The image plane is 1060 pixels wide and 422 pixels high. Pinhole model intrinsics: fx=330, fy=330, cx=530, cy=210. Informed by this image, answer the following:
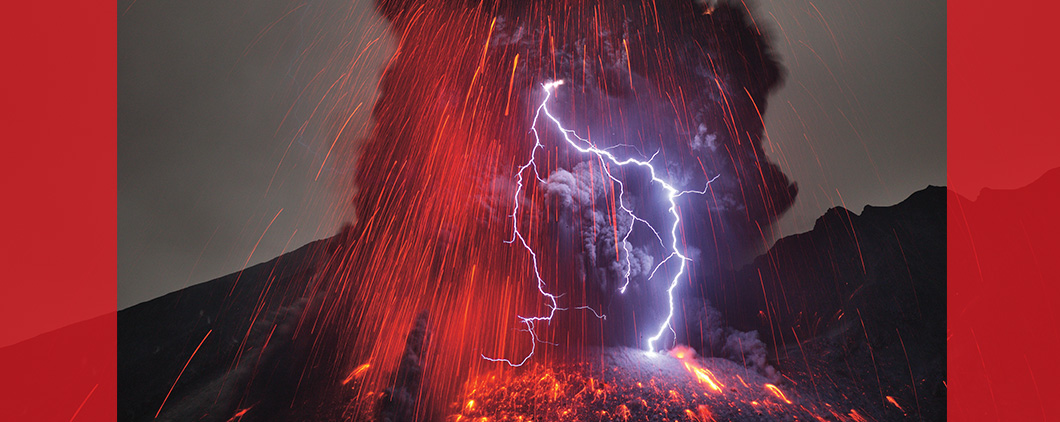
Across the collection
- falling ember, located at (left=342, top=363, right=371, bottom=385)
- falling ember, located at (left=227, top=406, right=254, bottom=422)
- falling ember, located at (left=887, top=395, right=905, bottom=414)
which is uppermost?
falling ember, located at (left=342, top=363, right=371, bottom=385)

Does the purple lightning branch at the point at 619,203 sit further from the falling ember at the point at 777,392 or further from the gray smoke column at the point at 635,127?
the falling ember at the point at 777,392

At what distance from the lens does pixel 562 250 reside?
27.1 feet

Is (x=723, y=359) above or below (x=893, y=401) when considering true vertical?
above

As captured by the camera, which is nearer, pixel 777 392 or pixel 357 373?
pixel 777 392

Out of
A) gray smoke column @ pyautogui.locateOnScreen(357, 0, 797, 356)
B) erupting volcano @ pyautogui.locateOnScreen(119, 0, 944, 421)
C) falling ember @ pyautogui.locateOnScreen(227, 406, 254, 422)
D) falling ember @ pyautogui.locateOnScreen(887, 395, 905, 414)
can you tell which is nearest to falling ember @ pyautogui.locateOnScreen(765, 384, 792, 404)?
erupting volcano @ pyautogui.locateOnScreen(119, 0, 944, 421)

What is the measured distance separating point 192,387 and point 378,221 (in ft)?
17.9

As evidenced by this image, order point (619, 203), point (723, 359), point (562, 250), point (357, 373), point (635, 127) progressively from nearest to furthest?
point (357, 373) < point (723, 359) < point (562, 250) < point (619, 203) < point (635, 127)

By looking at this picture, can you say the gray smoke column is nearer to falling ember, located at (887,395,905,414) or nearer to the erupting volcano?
the erupting volcano

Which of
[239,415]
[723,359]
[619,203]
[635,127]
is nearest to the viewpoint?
[239,415]

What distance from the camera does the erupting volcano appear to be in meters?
7.10

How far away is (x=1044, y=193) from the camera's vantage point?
725cm

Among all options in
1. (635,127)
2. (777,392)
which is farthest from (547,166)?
(777,392)

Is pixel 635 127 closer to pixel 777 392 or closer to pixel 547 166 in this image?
pixel 547 166

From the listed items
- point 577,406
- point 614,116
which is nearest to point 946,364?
point 577,406
